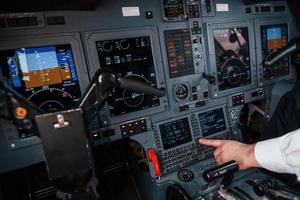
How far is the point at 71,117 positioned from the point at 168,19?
3.73 ft

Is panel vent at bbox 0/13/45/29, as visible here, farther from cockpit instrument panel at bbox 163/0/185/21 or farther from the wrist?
the wrist

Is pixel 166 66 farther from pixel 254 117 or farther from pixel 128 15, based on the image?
pixel 254 117

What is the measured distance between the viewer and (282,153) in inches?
45.7

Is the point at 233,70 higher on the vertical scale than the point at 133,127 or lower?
higher

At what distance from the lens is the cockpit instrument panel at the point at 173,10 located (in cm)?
171

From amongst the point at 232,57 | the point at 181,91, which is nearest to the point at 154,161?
the point at 181,91

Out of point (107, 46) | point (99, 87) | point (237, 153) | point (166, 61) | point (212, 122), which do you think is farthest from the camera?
point (212, 122)

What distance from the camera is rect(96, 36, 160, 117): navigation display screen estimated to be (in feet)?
5.08

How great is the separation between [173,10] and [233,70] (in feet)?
2.47

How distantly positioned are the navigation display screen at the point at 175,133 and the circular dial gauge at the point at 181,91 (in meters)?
0.18

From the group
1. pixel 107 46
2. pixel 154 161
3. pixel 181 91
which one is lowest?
pixel 154 161

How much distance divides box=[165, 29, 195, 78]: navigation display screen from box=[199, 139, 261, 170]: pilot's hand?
67 centimetres

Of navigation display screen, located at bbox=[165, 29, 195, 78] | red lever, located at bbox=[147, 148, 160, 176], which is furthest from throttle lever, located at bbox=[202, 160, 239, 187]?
navigation display screen, located at bbox=[165, 29, 195, 78]

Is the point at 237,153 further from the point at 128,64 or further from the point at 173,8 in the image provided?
the point at 173,8
